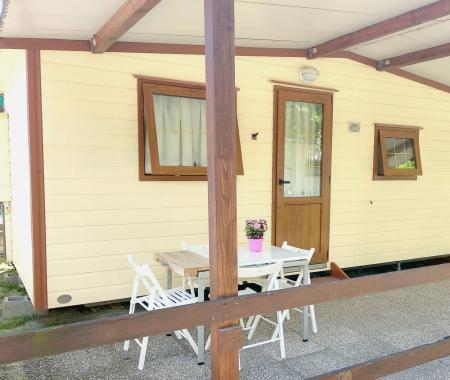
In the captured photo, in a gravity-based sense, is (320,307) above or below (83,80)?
below

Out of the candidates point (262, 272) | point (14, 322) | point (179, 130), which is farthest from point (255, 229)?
point (14, 322)

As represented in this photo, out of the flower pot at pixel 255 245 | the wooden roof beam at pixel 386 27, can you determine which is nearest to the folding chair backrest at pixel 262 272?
the flower pot at pixel 255 245

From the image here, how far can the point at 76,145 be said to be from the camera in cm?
365

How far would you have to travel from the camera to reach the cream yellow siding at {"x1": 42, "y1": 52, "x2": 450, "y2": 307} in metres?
3.61

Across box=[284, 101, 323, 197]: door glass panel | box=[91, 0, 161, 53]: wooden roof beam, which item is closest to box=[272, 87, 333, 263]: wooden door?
box=[284, 101, 323, 197]: door glass panel

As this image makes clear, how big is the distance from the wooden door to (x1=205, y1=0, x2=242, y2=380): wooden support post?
2727 mm

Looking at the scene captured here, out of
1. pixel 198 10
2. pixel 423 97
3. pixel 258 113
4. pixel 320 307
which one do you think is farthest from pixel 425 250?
pixel 198 10

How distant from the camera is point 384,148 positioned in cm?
532

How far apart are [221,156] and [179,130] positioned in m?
2.24

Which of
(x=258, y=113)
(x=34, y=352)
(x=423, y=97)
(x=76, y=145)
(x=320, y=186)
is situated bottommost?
(x=34, y=352)

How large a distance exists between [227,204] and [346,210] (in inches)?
139

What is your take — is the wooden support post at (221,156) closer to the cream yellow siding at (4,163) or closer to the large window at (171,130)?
the large window at (171,130)

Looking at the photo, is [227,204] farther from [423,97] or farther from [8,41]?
[423,97]

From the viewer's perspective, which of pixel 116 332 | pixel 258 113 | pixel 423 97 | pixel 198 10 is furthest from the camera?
pixel 423 97
